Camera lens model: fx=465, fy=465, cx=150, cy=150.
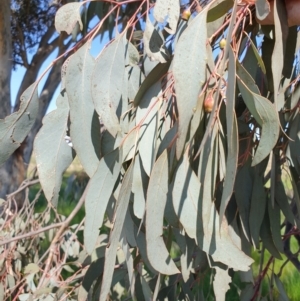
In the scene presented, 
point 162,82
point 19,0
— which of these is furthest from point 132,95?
point 19,0

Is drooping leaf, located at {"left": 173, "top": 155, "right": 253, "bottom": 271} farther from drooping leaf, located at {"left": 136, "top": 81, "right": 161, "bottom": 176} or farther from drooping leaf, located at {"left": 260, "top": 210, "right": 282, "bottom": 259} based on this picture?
drooping leaf, located at {"left": 260, "top": 210, "right": 282, "bottom": 259}

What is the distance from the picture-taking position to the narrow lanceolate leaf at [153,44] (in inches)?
30.0

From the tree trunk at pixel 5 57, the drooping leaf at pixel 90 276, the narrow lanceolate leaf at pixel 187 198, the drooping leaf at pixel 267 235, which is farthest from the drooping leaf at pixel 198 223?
the tree trunk at pixel 5 57

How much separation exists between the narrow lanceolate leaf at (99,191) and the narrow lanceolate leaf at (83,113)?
24 millimetres

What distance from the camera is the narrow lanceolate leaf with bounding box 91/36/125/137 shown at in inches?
26.6

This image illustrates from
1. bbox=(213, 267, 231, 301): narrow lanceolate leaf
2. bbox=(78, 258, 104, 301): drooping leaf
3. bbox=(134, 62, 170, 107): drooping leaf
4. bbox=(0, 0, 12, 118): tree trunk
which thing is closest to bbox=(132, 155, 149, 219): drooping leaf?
bbox=(134, 62, 170, 107): drooping leaf

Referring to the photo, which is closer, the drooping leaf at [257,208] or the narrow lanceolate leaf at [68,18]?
the narrow lanceolate leaf at [68,18]

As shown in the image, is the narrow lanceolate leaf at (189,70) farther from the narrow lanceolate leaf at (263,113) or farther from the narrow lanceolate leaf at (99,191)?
the narrow lanceolate leaf at (99,191)

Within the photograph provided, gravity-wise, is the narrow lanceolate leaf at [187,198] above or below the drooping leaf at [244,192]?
above

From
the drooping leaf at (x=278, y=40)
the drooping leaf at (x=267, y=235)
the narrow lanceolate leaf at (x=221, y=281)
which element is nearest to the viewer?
the drooping leaf at (x=278, y=40)

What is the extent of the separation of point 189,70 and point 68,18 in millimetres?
310

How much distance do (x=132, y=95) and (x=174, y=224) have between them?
270 millimetres

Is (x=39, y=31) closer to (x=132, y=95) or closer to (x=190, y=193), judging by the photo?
(x=132, y=95)

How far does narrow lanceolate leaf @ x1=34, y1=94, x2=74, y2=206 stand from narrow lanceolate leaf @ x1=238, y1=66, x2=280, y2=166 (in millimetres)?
298
